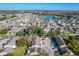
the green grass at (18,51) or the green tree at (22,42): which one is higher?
the green tree at (22,42)

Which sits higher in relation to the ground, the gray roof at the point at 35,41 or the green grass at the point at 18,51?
the gray roof at the point at 35,41

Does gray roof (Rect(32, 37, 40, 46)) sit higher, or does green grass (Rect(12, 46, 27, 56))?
gray roof (Rect(32, 37, 40, 46))

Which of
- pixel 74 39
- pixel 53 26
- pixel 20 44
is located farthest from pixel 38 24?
pixel 74 39

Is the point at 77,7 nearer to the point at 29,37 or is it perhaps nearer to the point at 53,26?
the point at 53,26

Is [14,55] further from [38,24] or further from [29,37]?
[38,24]

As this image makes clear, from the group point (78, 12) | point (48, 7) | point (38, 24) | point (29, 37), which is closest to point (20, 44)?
point (29, 37)

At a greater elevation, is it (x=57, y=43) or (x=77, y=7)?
(x=77, y=7)

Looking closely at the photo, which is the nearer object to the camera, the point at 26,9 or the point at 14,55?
the point at 14,55

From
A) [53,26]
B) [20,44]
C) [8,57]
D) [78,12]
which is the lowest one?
[8,57]

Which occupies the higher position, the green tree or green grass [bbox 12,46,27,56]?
the green tree
